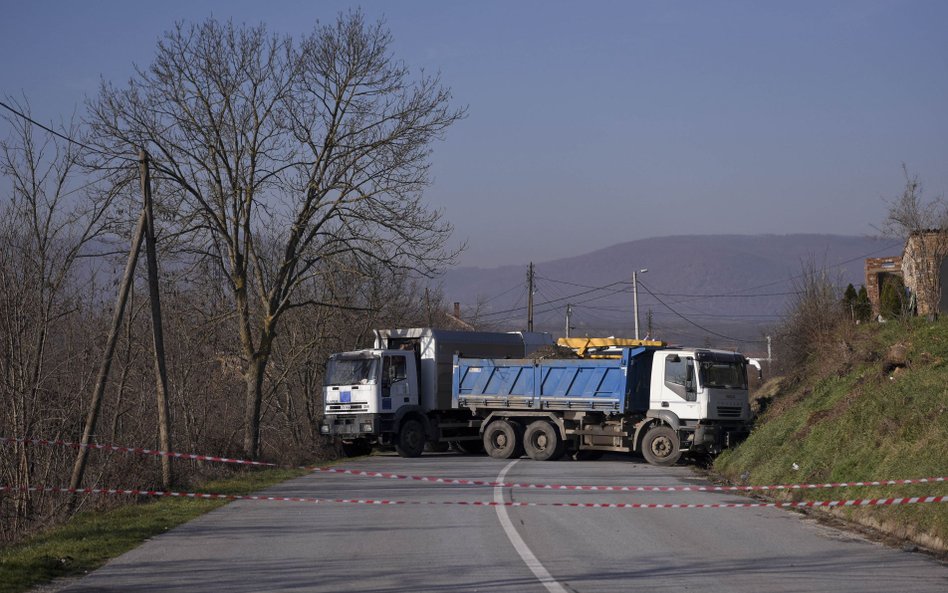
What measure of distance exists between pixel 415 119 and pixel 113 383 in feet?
32.0

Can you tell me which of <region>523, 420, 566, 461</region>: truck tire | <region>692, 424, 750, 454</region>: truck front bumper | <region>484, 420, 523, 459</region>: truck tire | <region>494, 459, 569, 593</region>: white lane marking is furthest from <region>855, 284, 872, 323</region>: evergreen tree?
<region>494, 459, 569, 593</region>: white lane marking

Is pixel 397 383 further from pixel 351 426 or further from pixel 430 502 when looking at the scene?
pixel 430 502

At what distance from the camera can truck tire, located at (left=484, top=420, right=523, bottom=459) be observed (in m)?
27.7

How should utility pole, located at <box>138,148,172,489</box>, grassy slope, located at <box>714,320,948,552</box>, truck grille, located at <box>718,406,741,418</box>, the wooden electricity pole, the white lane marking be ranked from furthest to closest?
truck grille, located at <box>718,406,741,418</box>, utility pole, located at <box>138,148,172,489</box>, the wooden electricity pole, grassy slope, located at <box>714,320,948,552</box>, the white lane marking

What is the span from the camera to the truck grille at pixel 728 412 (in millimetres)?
24797

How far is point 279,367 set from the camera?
106ft

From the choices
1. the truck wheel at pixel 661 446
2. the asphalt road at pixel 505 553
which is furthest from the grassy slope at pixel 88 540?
the truck wheel at pixel 661 446

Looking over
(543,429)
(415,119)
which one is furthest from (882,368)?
(415,119)

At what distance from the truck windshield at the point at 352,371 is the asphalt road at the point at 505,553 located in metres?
11.1

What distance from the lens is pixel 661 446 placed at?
25.2 m

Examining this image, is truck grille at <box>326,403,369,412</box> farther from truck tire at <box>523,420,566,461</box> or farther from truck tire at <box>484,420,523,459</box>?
truck tire at <box>523,420,566,461</box>

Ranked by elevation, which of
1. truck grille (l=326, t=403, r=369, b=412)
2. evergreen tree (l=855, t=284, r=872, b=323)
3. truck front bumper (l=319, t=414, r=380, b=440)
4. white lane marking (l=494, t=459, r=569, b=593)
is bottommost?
white lane marking (l=494, t=459, r=569, b=593)

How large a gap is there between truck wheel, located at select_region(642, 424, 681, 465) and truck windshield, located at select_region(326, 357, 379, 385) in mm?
7481

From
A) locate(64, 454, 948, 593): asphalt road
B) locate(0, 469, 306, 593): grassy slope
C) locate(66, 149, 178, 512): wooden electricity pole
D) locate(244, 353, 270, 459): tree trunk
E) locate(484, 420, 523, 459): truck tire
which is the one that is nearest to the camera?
locate(64, 454, 948, 593): asphalt road
